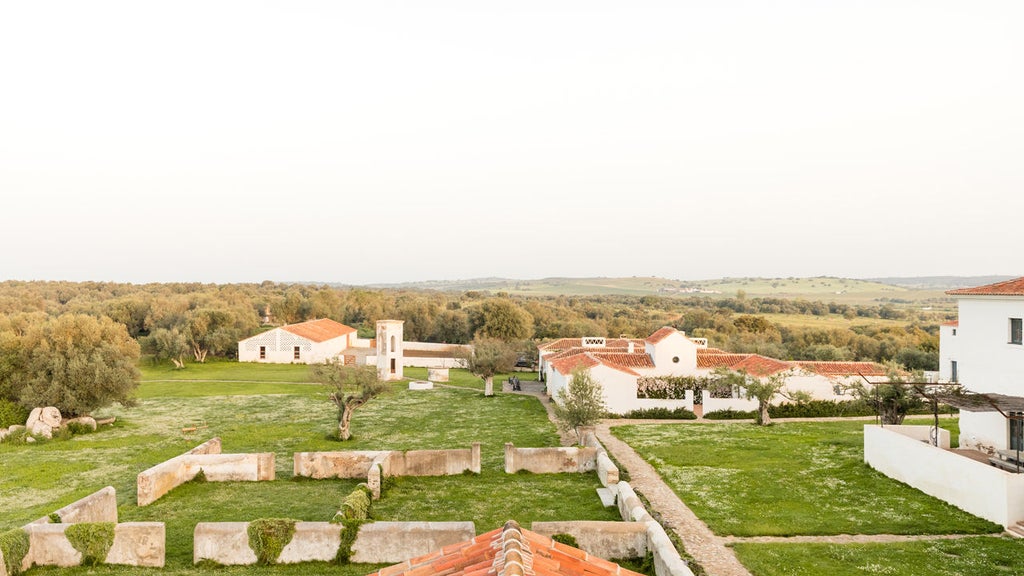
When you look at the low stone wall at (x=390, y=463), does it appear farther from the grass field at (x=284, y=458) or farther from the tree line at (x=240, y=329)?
the tree line at (x=240, y=329)

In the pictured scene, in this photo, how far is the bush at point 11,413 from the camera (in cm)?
2677

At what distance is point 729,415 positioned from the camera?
31875 millimetres

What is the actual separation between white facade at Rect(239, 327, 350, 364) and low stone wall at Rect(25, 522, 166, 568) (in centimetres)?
4587

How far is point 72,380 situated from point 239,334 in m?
33.3

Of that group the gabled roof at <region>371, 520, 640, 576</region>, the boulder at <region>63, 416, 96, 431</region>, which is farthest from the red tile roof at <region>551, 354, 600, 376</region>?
the gabled roof at <region>371, 520, 640, 576</region>

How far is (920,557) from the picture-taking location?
11570 mm

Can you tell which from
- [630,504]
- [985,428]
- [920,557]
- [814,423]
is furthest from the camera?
[814,423]

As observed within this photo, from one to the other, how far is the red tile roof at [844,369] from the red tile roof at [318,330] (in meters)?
41.7

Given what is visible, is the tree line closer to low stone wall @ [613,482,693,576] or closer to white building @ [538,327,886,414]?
white building @ [538,327,886,414]

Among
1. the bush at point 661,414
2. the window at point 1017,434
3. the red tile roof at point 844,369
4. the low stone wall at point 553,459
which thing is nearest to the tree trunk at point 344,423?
the low stone wall at point 553,459

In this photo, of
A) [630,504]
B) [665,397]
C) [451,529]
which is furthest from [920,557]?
[665,397]

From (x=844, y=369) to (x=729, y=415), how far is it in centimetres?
845

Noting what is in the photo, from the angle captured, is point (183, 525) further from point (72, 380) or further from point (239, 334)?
point (239, 334)

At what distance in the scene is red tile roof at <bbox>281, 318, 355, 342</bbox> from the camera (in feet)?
188
